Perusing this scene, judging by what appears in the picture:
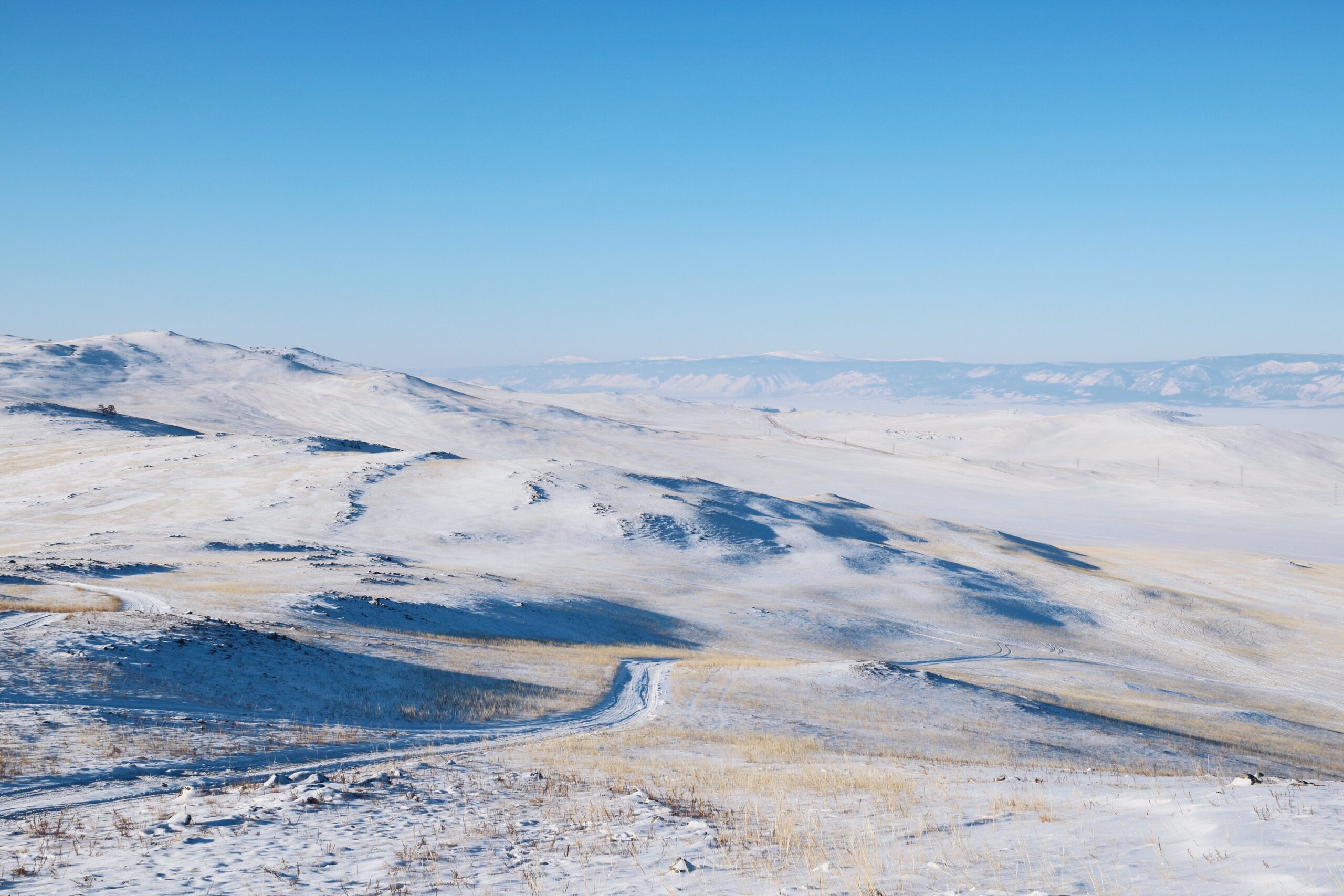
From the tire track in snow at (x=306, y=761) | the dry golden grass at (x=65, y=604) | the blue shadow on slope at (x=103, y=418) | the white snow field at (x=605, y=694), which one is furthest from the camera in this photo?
the blue shadow on slope at (x=103, y=418)

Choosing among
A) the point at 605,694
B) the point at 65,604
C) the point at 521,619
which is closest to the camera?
the point at 605,694

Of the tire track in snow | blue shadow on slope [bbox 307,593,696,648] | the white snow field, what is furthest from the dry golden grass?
the tire track in snow

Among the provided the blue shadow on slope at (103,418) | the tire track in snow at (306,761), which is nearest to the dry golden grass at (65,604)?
the tire track in snow at (306,761)

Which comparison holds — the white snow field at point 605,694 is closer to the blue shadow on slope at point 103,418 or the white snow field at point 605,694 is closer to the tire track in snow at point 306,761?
the tire track in snow at point 306,761

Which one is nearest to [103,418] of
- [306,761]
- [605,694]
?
[605,694]

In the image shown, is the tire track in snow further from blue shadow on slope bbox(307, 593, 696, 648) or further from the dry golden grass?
the dry golden grass

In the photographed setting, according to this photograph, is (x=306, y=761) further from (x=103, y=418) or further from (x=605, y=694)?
(x=103, y=418)

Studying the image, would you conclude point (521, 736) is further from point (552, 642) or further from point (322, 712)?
point (552, 642)

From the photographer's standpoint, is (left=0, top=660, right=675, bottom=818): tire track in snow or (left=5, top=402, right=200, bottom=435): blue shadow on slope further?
(left=5, top=402, right=200, bottom=435): blue shadow on slope

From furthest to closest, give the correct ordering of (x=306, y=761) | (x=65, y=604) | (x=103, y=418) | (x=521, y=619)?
(x=103, y=418) → (x=521, y=619) → (x=65, y=604) → (x=306, y=761)
